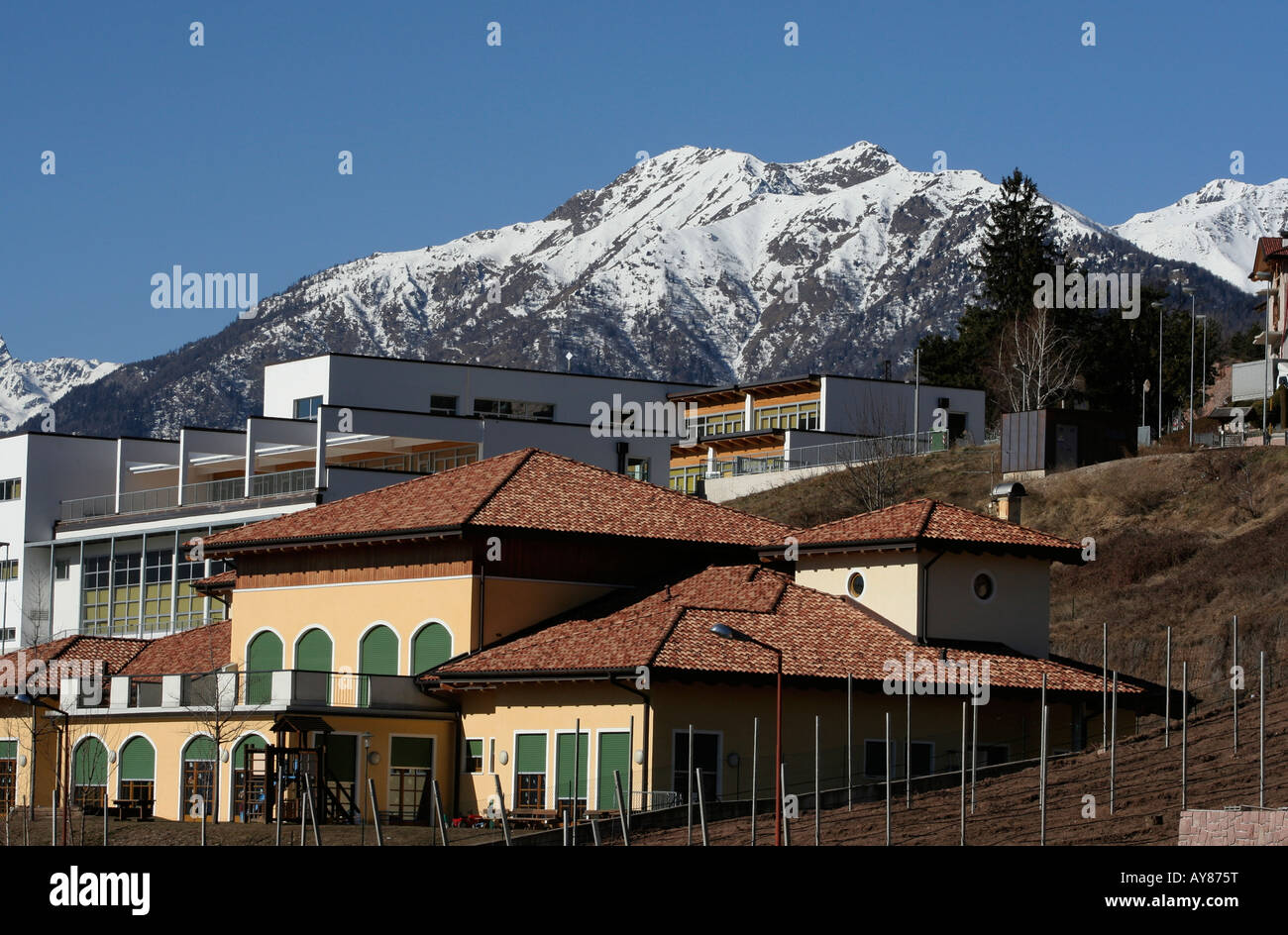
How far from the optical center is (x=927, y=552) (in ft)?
161

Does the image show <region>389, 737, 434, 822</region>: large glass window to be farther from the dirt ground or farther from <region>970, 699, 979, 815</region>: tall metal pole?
<region>970, 699, 979, 815</region>: tall metal pole

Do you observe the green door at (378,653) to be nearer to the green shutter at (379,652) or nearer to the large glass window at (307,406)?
the green shutter at (379,652)

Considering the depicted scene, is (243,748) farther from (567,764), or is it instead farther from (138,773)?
(567,764)

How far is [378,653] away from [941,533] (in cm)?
1509

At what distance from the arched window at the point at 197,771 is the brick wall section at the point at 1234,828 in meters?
27.7

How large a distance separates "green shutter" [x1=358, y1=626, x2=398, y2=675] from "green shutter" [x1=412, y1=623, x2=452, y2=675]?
0.67 metres

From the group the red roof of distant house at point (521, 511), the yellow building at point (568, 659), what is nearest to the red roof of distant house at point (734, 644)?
the yellow building at point (568, 659)

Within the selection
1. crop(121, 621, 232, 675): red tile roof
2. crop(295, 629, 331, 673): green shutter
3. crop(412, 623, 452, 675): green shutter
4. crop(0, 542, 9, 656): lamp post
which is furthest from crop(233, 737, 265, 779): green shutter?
crop(0, 542, 9, 656): lamp post

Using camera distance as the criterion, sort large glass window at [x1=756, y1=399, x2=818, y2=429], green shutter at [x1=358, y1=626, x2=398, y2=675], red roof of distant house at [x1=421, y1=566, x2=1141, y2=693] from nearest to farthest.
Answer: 1. red roof of distant house at [x1=421, y1=566, x2=1141, y2=693]
2. green shutter at [x1=358, y1=626, x2=398, y2=675]
3. large glass window at [x1=756, y1=399, x2=818, y2=429]

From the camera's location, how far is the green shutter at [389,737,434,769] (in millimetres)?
48688
